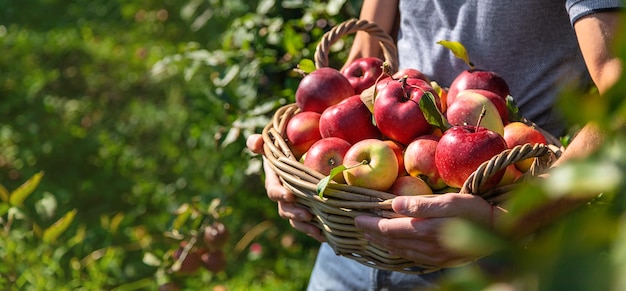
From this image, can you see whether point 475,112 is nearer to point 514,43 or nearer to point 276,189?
point 514,43

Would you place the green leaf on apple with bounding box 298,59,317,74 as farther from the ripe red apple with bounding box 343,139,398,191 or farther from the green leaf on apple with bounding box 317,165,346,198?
the green leaf on apple with bounding box 317,165,346,198

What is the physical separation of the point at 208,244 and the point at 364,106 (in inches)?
32.5

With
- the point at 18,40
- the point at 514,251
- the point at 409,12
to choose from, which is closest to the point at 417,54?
the point at 409,12

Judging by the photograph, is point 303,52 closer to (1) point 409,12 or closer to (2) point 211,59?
(2) point 211,59

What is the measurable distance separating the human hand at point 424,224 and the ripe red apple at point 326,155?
13cm

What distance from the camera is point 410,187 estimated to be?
118 centimetres

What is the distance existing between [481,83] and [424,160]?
254 mm

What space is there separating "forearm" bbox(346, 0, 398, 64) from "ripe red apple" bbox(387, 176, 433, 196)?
1.82 feet

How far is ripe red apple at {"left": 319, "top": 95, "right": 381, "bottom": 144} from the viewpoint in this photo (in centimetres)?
132

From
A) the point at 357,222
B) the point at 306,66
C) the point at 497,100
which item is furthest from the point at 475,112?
the point at 306,66

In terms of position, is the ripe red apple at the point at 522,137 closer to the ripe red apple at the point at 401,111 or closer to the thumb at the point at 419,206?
the ripe red apple at the point at 401,111

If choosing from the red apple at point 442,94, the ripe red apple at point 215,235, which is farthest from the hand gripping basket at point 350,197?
the ripe red apple at point 215,235

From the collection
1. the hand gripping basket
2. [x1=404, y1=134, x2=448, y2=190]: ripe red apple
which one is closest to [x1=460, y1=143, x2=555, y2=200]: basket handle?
the hand gripping basket

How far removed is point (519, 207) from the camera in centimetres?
32
